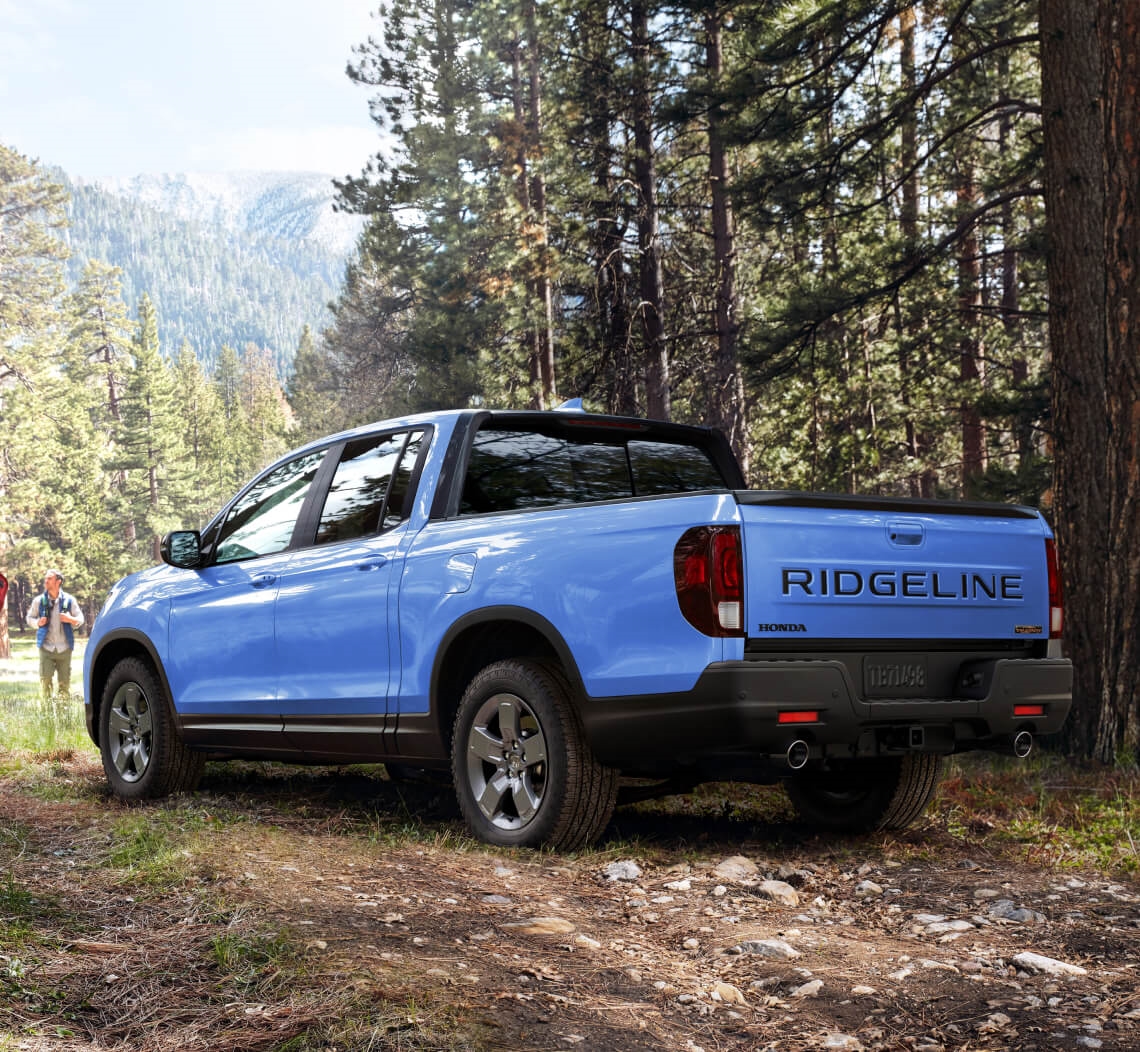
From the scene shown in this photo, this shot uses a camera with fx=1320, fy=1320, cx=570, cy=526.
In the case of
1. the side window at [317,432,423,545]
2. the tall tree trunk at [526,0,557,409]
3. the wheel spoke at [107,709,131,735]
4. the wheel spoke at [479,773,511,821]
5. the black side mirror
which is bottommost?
the wheel spoke at [479,773,511,821]

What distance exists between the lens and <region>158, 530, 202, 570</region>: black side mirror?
25.3ft

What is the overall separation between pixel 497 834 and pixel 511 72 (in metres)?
31.5

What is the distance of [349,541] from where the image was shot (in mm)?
6891

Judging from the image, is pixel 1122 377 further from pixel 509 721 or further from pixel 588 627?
pixel 509 721

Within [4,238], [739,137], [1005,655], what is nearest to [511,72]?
[739,137]

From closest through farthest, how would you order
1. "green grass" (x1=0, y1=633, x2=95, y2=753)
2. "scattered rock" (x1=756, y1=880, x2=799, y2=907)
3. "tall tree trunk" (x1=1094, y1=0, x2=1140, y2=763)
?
"scattered rock" (x1=756, y1=880, x2=799, y2=907)
"tall tree trunk" (x1=1094, y1=0, x2=1140, y2=763)
"green grass" (x1=0, y1=633, x2=95, y2=753)

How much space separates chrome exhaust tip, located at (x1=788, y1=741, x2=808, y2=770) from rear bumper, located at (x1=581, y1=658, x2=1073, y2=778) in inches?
0.9

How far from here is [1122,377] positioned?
8.78 m

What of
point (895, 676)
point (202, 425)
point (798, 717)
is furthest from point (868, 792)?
A: point (202, 425)

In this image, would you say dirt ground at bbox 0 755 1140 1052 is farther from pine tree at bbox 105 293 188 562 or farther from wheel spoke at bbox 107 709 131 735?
pine tree at bbox 105 293 188 562

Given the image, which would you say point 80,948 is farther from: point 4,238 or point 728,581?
point 4,238

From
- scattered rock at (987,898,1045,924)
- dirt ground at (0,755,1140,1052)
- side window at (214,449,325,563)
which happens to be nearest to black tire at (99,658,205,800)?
side window at (214,449,325,563)

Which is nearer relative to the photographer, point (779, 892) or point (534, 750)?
point (779, 892)

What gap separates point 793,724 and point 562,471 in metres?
2.20
